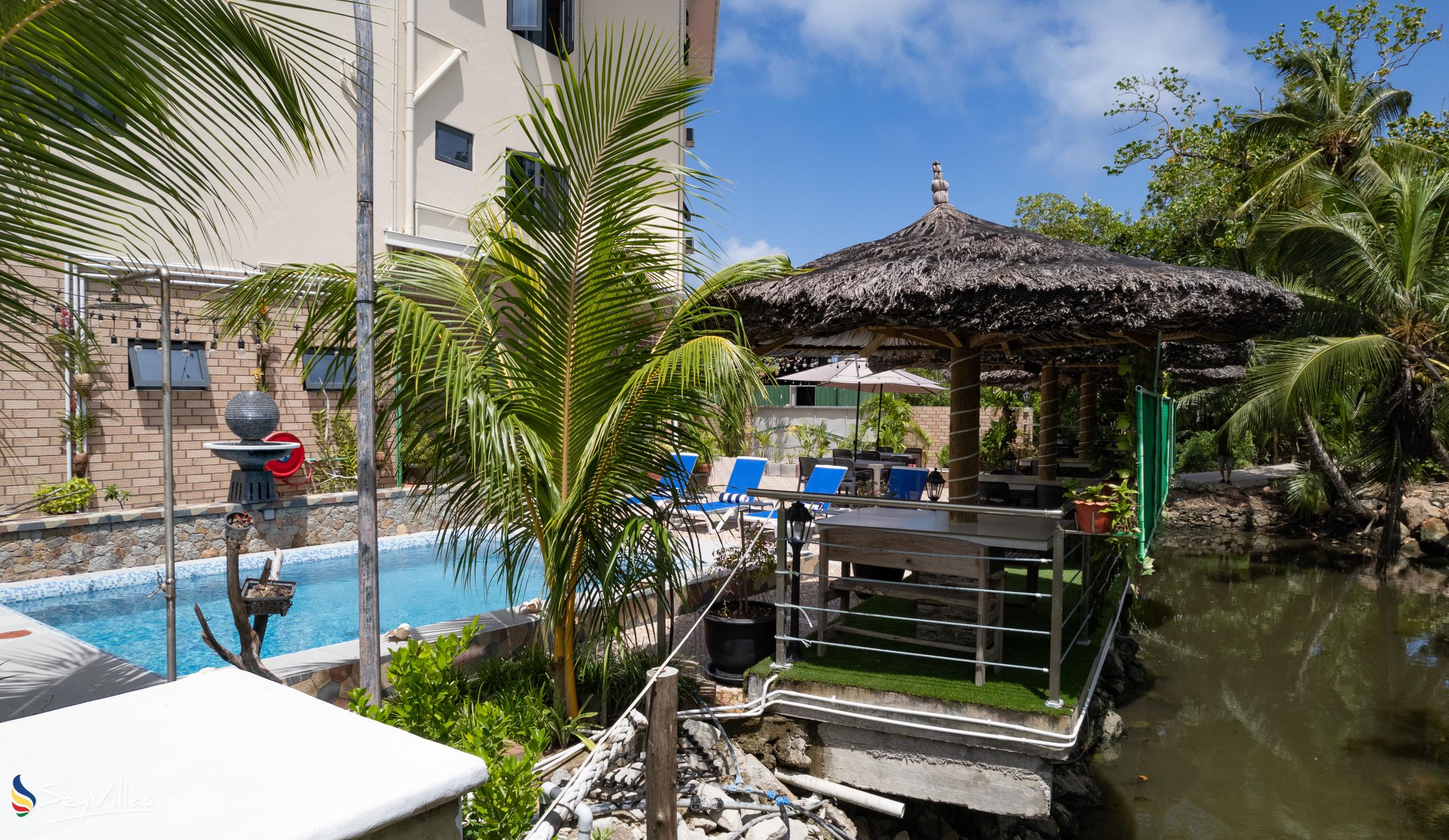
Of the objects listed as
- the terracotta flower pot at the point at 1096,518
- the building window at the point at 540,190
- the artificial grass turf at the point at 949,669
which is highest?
the building window at the point at 540,190

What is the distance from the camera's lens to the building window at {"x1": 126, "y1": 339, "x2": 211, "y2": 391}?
1119 cm

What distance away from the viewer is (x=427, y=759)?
7.20ft

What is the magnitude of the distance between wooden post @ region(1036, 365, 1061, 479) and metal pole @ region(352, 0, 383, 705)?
28.0ft

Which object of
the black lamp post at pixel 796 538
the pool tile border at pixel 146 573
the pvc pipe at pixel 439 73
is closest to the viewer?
the black lamp post at pixel 796 538

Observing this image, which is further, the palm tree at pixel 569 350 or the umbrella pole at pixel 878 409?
the umbrella pole at pixel 878 409

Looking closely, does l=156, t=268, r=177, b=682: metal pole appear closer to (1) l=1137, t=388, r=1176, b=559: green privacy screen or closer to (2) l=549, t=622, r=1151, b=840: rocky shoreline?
(2) l=549, t=622, r=1151, b=840: rocky shoreline

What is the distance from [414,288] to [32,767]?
3.25 metres

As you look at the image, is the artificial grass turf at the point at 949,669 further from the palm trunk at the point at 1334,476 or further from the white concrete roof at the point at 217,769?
the palm trunk at the point at 1334,476

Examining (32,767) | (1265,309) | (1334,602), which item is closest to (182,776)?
(32,767)

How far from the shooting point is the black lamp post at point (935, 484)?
1566 centimetres

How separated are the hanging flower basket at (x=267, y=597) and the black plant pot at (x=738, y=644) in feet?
8.49

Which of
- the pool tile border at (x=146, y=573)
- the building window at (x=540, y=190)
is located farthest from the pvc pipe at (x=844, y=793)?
the pool tile border at (x=146, y=573)

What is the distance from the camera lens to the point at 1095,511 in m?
5.86

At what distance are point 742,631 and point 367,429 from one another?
2.93m
